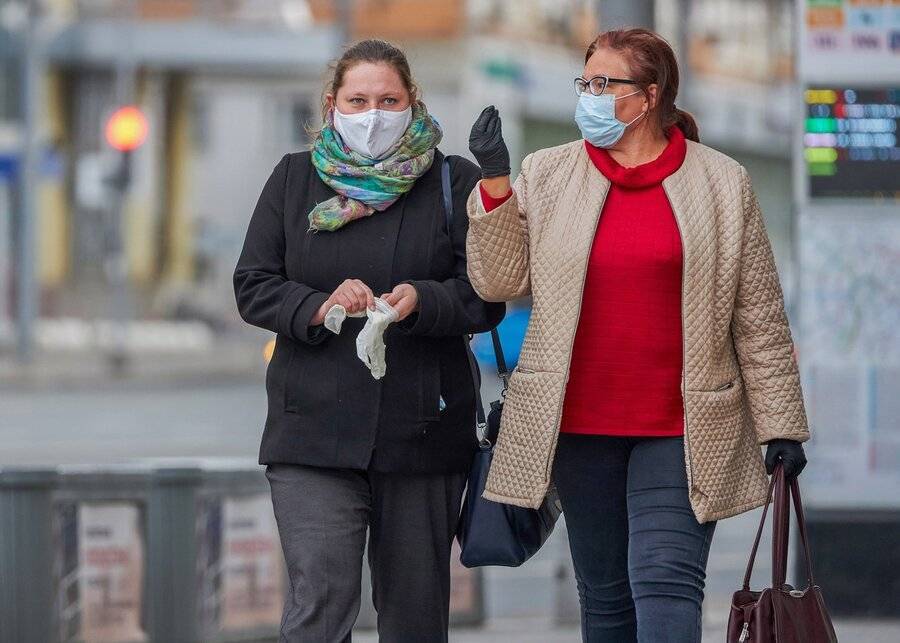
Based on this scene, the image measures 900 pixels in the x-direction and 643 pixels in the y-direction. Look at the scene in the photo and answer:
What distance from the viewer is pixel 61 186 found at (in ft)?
122

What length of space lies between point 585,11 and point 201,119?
28.1 feet

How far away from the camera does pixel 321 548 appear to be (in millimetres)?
4348

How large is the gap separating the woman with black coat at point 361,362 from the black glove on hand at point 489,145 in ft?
0.92

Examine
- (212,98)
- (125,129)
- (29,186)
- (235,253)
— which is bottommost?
(235,253)

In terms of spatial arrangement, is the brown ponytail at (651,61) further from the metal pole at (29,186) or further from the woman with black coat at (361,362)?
the metal pole at (29,186)

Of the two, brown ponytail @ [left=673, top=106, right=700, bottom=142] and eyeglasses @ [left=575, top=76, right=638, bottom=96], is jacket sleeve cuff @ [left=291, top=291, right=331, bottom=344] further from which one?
brown ponytail @ [left=673, top=106, right=700, bottom=142]

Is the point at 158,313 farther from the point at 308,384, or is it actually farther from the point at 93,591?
the point at 308,384

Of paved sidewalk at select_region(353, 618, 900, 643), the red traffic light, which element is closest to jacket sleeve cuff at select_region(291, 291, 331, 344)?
paved sidewalk at select_region(353, 618, 900, 643)

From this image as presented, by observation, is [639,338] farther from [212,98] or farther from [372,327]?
[212,98]

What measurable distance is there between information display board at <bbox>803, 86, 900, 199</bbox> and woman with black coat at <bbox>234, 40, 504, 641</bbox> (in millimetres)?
2967

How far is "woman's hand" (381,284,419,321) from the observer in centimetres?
428

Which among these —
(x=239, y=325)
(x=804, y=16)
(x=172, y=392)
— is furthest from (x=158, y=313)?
(x=804, y=16)

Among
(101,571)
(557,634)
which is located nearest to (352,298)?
(101,571)

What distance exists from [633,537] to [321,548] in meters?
0.75
